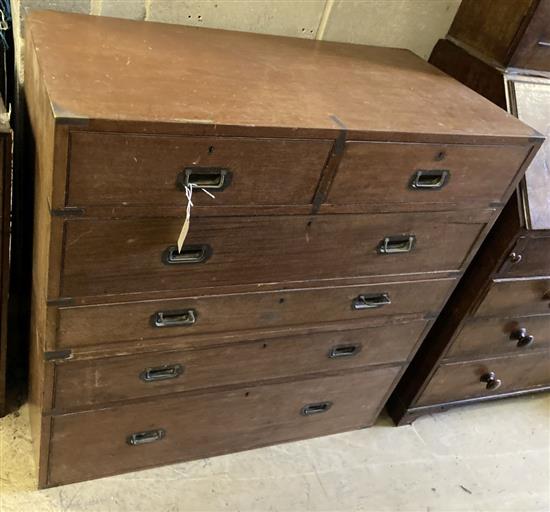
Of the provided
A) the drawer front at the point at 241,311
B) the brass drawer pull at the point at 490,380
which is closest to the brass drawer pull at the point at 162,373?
the drawer front at the point at 241,311

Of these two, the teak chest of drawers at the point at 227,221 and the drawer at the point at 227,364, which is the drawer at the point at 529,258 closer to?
the teak chest of drawers at the point at 227,221

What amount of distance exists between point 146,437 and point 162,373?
0.79 feet

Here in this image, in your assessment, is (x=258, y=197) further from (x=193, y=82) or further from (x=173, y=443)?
(x=173, y=443)

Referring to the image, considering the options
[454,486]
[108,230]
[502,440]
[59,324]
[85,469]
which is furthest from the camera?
[502,440]

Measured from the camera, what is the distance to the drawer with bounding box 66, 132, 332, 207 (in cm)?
92

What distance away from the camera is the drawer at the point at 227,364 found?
4.13 feet

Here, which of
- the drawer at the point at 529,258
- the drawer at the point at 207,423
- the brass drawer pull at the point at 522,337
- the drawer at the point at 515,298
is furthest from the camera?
A: the brass drawer pull at the point at 522,337

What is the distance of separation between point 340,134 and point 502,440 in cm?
140

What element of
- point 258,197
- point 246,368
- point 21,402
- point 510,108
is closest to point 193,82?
point 258,197

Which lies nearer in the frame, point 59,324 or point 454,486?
point 59,324

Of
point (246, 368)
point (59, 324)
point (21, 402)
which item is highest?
point (59, 324)

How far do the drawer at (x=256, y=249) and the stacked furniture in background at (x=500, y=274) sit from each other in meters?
0.15

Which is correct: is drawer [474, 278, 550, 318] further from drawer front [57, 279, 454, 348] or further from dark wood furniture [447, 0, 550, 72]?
dark wood furniture [447, 0, 550, 72]

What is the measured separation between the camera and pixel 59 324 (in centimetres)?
112
